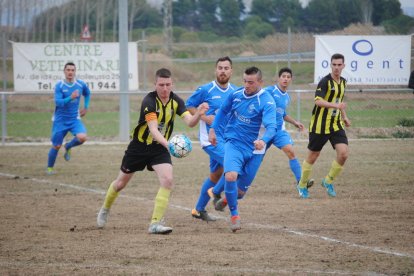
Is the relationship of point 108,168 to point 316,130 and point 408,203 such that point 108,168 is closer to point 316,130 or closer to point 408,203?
point 316,130

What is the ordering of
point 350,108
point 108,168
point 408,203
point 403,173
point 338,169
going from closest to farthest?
point 408,203 < point 338,169 < point 403,173 < point 108,168 < point 350,108

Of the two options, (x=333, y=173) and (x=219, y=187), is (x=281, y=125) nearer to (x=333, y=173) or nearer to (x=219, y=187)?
(x=333, y=173)

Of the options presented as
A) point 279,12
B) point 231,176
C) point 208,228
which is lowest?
point 208,228

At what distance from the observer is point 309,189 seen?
40.9 ft

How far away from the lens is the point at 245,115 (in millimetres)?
8773

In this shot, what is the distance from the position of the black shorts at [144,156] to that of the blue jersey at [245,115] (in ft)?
2.40

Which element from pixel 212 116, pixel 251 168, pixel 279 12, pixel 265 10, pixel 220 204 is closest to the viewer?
pixel 251 168

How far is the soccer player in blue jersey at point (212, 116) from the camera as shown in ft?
31.4

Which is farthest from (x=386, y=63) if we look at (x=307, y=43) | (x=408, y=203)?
(x=408, y=203)

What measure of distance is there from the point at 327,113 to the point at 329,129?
245 mm

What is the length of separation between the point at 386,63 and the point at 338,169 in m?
10.0

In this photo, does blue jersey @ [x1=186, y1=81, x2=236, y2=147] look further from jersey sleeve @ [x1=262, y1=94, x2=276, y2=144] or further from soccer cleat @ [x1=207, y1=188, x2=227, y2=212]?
jersey sleeve @ [x1=262, y1=94, x2=276, y2=144]

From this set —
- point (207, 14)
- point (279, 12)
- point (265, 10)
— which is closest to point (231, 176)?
point (279, 12)

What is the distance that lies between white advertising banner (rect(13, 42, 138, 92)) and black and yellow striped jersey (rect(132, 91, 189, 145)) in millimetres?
13495
